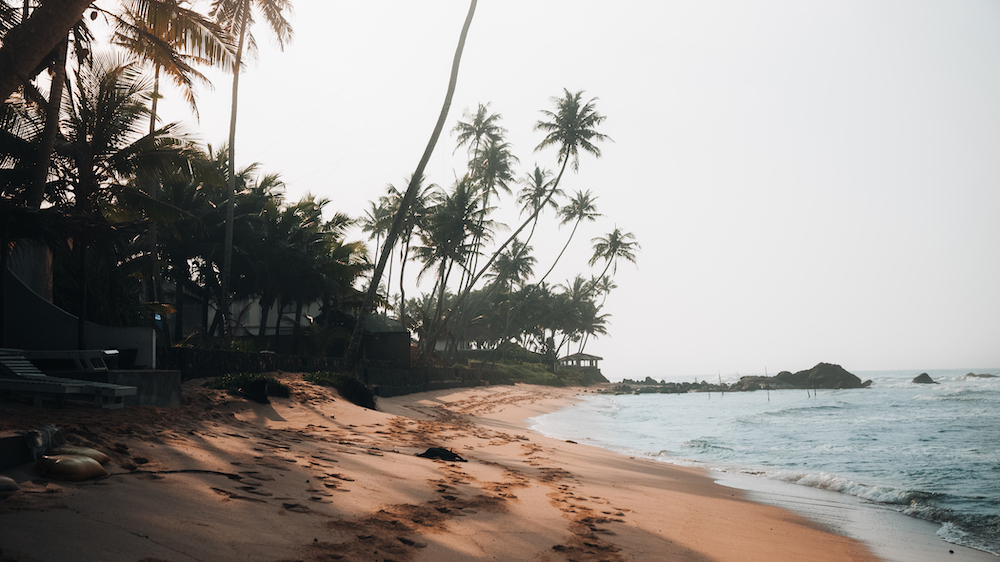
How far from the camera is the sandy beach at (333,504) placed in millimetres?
2662

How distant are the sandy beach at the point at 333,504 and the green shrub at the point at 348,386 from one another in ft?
9.34

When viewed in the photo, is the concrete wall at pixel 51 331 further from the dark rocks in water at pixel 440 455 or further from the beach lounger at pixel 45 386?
the dark rocks in water at pixel 440 455

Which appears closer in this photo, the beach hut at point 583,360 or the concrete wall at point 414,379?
the concrete wall at point 414,379

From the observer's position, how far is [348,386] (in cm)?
1097

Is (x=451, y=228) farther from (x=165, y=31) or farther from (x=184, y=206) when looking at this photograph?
(x=165, y=31)

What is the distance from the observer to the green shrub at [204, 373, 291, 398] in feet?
27.7

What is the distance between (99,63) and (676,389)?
52.5 meters

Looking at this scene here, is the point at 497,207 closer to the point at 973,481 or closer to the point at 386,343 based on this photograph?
the point at 386,343

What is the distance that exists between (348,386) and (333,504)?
745 centimetres

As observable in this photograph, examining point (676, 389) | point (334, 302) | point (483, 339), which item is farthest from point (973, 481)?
point (676, 389)

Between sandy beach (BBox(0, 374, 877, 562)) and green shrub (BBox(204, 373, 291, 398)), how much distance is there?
548mm

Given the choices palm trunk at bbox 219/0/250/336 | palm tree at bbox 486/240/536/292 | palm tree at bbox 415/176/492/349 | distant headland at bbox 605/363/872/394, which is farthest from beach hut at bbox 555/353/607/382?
palm trunk at bbox 219/0/250/336

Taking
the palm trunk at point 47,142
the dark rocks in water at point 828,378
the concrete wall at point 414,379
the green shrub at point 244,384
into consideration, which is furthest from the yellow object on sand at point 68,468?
the dark rocks in water at point 828,378

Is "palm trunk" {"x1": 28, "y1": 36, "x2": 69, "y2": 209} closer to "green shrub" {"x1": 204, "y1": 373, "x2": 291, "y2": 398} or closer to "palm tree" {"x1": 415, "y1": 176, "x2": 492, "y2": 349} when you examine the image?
"green shrub" {"x1": 204, "y1": 373, "x2": 291, "y2": 398}
